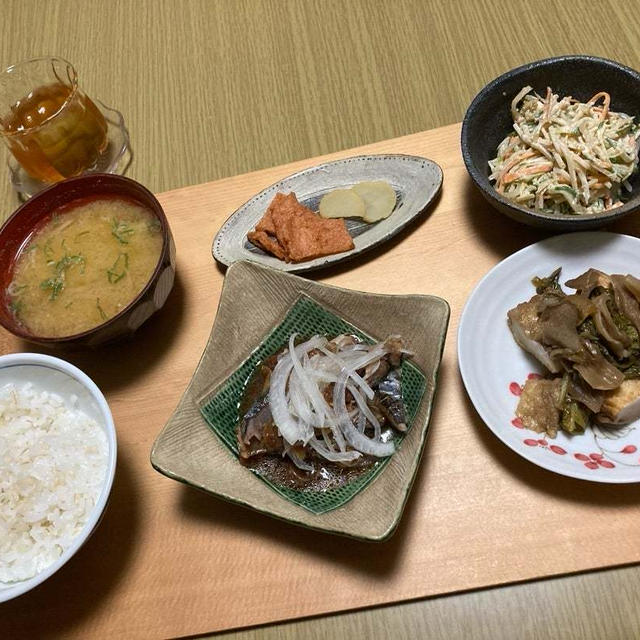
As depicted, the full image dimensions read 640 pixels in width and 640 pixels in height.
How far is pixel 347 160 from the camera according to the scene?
1.85m

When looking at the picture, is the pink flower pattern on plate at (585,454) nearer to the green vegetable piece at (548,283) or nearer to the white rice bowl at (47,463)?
the green vegetable piece at (548,283)

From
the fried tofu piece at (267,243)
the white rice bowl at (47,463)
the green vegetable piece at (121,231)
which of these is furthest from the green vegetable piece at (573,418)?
the green vegetable piece at (121,231)

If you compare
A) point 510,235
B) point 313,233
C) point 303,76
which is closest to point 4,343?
point 313,233

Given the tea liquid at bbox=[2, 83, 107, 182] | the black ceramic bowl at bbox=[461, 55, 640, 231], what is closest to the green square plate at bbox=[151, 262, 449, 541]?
the black ceramic bowl at bbox=[461, 55, 640, 231]

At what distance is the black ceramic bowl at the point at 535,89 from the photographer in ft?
4.92

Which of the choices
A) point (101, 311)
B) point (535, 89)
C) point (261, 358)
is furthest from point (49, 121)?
point (535, 89)

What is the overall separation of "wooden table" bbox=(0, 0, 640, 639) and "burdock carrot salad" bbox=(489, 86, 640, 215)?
1.30 ft

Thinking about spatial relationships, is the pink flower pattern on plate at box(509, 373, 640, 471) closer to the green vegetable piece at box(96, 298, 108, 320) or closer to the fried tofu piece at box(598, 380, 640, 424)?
the fried tofu piece at box(598, 380, 640, 424)

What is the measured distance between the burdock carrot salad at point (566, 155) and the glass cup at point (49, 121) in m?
1.32

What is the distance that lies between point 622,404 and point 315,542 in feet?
2.50

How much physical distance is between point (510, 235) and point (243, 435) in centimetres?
93

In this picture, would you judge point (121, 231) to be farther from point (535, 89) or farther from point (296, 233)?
point (535, 89)

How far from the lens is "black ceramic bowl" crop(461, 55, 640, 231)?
1.50 m

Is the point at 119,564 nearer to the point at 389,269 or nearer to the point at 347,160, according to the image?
the point at 389,269
